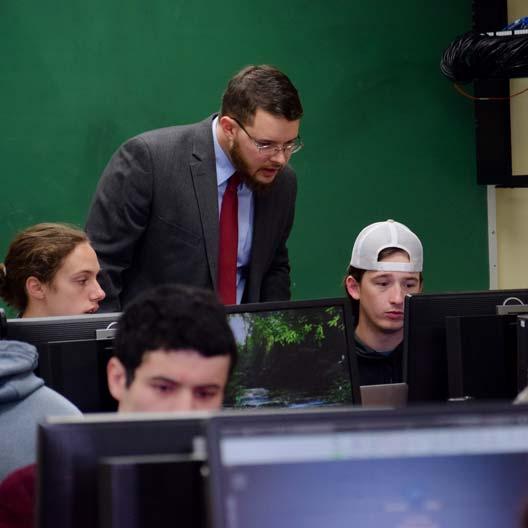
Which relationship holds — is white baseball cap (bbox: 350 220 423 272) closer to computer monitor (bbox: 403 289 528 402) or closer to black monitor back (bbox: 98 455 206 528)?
computer monitor (bbox: 403 289 528 402)

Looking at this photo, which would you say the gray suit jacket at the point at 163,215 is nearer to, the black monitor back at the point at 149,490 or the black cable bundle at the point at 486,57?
the black cable bundle at the point at 486,57

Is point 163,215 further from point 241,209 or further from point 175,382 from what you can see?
point 175,382

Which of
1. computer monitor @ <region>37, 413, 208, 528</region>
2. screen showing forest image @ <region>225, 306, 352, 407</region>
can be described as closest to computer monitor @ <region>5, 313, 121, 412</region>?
screen showing forest image @ <region>225, 306, 352, 407</region>

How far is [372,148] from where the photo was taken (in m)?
4.82

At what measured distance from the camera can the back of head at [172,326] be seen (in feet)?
5.18

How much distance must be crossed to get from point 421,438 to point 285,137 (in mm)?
2241

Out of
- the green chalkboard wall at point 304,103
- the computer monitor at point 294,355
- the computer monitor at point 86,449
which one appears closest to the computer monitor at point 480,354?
the computer monitor at point 294,355

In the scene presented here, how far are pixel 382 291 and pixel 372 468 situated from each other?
7.30 ft

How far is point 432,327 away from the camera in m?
2.71

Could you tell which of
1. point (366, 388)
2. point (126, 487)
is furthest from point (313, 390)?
point (126, 487)

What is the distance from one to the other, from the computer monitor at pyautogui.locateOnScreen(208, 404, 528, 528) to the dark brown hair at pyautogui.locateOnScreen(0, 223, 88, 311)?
7.42 feet

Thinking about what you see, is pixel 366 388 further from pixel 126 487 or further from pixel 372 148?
pixel 372 148

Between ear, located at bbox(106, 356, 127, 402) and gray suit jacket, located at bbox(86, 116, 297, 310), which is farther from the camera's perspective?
gray suit jacket, located at bbox(86, 116, 297, 310)

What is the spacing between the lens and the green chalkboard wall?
14.8 ft
